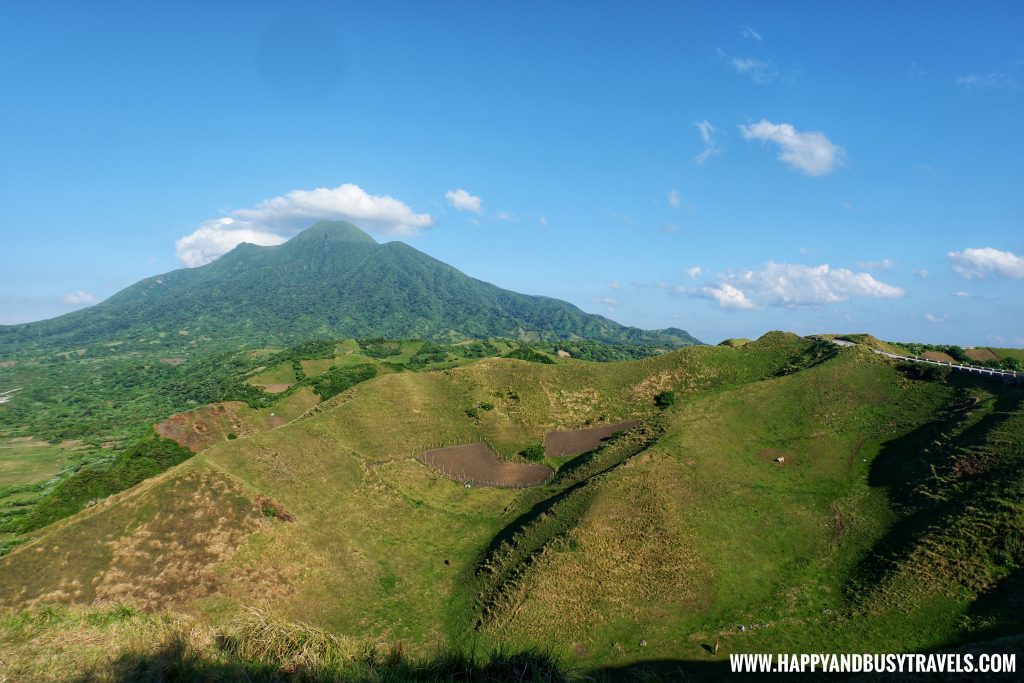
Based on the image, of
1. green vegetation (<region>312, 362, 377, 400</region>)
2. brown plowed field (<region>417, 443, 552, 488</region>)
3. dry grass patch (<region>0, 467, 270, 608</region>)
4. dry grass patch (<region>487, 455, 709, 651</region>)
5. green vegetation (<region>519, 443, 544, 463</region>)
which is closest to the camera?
dry grass patch (<region>487, 455, 709, 651</region>)

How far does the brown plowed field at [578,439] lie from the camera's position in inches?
2295

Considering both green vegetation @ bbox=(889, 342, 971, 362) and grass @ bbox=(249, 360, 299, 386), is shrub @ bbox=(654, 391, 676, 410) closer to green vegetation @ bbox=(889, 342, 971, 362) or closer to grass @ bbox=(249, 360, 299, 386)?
green vegetation @ bbox=(889, 342, 971, 362)

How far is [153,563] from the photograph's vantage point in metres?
33.7

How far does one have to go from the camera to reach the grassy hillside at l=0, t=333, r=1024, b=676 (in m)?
28.7

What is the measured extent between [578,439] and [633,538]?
24627 mm

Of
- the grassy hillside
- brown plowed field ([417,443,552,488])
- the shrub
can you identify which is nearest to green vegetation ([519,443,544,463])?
brown plowed field ([417,443,552,488])

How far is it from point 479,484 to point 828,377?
4703cm

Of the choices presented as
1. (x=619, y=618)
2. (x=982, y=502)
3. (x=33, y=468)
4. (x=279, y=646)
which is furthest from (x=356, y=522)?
(x=33, y=468)

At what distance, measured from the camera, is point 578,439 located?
61062 mm

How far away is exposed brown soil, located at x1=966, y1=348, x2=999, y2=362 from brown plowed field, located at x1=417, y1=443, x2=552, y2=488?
68.2 m

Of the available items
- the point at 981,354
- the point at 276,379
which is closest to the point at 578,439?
the point at 981,354

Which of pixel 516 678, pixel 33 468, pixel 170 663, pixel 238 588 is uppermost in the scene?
pixel 170 663

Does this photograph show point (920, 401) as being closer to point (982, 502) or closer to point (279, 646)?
A: point (982, 502)

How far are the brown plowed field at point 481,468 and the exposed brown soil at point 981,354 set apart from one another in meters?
68.2
